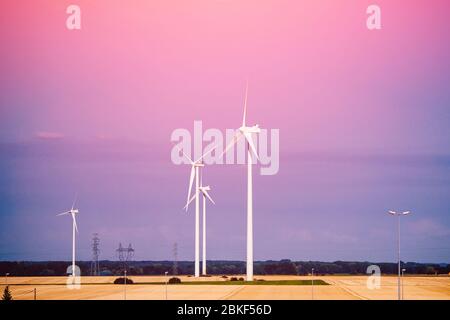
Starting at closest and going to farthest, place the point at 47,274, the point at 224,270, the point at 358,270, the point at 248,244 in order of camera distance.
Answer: the point at 248,244 → the point at 47,274 → the point at 358,270 → the point at 224,270

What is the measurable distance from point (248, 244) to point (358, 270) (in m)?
30.7

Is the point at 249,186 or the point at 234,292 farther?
the point at 249,186

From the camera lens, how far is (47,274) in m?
85.9

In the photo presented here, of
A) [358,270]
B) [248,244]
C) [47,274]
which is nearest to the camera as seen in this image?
[248,244]
